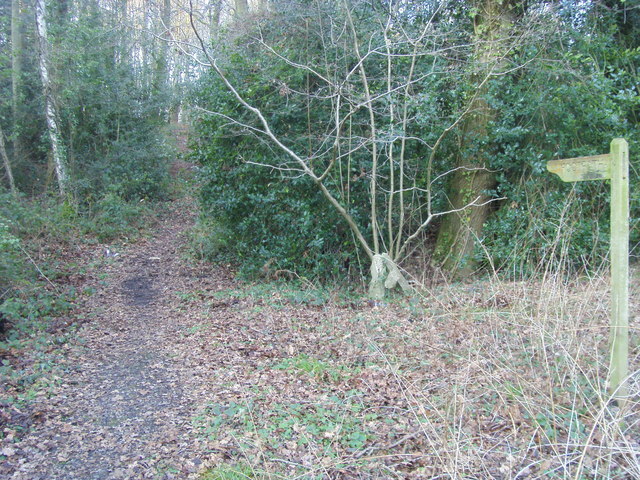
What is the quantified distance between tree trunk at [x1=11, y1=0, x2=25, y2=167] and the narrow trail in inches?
305

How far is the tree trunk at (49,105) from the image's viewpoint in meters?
13.8

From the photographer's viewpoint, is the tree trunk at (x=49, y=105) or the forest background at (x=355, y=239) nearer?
the forest background at (x=355, y=239)

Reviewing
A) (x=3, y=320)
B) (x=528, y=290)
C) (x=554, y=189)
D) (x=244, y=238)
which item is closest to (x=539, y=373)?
(x=528, y=290)

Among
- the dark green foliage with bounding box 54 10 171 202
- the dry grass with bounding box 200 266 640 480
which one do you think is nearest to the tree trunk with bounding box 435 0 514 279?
the dry grass with bounding box 200 266 640 480

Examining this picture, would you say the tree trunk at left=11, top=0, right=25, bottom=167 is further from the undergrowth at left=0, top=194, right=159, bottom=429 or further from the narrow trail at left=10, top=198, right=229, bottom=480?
the narrow trail at left=10, top=198, right=229, bottom=480

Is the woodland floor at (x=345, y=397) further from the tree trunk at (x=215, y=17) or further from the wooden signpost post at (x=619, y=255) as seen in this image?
the tree trunk at (x=215, y=17)

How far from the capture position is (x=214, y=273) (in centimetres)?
1202

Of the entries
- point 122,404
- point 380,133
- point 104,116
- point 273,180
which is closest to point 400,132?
point 380,133

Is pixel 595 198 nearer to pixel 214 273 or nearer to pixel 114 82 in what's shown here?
pixel 214 273

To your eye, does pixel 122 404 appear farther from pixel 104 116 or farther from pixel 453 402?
pixel 104 116

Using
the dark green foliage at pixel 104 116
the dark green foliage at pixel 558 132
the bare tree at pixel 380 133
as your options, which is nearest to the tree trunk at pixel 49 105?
the dark green foliage at pixel 104 116

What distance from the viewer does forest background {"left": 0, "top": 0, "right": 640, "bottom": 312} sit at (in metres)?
9.05

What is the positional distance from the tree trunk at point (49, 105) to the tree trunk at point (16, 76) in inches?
24.4

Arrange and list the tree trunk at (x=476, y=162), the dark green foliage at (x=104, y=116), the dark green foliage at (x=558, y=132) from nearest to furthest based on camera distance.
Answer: the dark green foliage at (x=558, y=132) < the tree trunk at (x=476, y=162) < the dark green foliage at (x=104, y=116)
